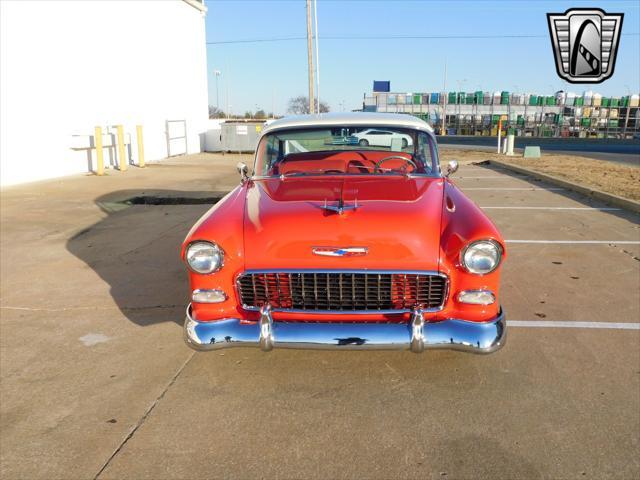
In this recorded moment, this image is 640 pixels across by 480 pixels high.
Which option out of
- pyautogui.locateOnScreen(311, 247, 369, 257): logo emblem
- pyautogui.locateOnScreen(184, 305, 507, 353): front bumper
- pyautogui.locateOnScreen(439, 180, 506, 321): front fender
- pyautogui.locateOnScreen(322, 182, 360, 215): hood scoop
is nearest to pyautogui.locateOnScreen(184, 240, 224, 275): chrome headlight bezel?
pyautogui.locateOnScreen(184, 305, 507, 353): front bumper

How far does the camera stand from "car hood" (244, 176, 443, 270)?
9.59 ft

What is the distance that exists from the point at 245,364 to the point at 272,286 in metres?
0.75

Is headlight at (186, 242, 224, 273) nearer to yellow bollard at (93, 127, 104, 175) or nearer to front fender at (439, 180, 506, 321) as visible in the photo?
front fender at (439, 180, 506, 321)

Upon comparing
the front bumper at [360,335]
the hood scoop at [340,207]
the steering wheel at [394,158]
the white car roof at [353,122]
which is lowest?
the front bumper at [360,335]

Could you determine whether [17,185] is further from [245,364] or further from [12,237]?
[245,364]

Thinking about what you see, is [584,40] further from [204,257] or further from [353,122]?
[204,257]

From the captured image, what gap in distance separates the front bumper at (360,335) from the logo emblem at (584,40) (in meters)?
11.8

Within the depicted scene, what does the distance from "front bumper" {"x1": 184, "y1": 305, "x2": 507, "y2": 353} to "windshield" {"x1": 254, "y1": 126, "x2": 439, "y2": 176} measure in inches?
61.4

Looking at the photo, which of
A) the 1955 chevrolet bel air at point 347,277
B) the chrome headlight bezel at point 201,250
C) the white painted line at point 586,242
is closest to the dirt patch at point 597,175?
the white painted line at point 586,242

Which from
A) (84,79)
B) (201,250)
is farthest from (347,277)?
(84,79)

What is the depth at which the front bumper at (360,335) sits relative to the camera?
2846 millimetres

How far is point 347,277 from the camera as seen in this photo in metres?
2.98

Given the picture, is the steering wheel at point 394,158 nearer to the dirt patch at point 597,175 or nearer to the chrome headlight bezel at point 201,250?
the chrome headlight bezel at point 201,250

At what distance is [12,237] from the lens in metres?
7.19
